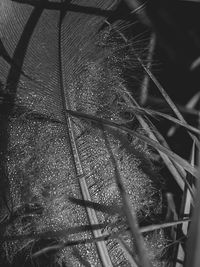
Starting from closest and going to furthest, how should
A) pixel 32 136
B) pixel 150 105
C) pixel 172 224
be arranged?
pixel 172 224 < pixel 32 136 < pixel 150 105

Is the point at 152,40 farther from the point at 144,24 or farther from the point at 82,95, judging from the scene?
the point at 82,95

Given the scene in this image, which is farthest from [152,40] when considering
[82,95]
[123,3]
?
[82,95]

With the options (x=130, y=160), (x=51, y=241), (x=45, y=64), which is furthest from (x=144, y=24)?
(x=51, y=241)

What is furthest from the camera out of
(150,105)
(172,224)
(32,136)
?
(150,105)

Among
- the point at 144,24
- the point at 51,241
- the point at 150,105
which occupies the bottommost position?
the point at 51,241

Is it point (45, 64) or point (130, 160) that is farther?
point (45, 64)

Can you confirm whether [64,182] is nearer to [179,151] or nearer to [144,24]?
[179,151]

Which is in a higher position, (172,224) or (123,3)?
(123,3)
